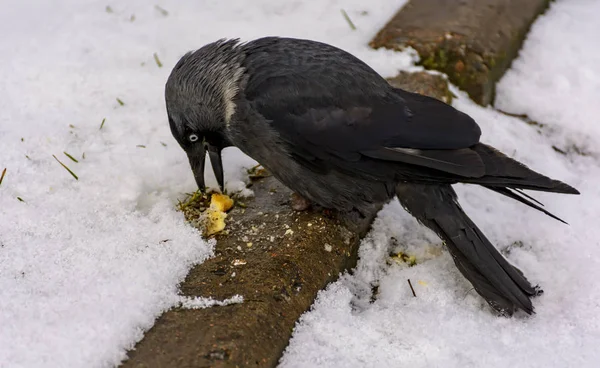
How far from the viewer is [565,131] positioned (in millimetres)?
4352

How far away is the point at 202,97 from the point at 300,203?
762 mm

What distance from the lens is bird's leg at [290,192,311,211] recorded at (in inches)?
136

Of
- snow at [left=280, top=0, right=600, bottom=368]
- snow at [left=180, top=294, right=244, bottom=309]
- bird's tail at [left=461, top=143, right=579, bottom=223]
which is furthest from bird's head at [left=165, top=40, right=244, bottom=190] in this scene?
bird's tail at [left=461, top=143, right=579, bottom=223]

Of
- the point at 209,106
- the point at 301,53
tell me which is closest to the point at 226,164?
the point at 209,106

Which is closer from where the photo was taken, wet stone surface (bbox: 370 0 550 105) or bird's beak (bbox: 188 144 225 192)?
bird's beak (bbox: 188 144 225 192)

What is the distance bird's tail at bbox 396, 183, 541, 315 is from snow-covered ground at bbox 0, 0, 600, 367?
0.29ft

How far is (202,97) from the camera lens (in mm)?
3467

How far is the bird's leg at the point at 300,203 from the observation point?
3.46 metres

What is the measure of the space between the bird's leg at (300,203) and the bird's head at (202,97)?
1.57 feet

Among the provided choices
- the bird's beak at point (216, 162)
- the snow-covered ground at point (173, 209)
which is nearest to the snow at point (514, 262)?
the snow-covered ground at point (173, 209)

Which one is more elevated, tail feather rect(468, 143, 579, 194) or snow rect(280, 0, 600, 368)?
tail feather rect(468, 143, 579, 194)

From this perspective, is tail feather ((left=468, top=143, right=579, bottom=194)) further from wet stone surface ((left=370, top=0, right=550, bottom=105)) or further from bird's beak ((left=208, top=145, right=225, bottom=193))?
wet stone surface ((left=370, top=0, right=550, bottom=105))

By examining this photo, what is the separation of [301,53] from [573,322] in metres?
1.86

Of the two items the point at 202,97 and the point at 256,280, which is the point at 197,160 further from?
the point at 256,280
